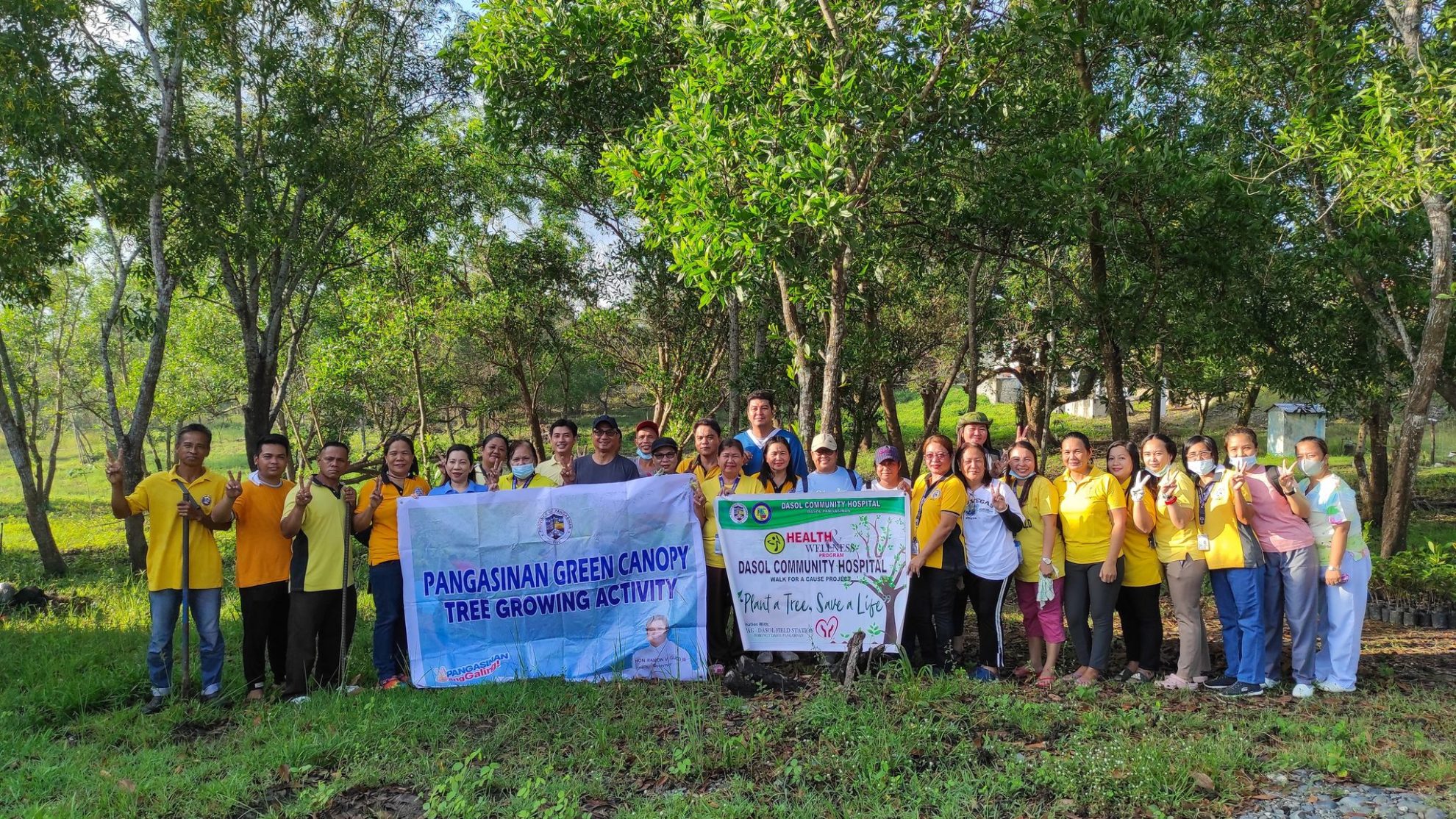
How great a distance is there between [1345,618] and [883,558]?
112 inches

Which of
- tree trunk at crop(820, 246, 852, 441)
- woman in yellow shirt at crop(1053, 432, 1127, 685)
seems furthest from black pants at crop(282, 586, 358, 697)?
woman in yellow shirt at crop(1053, 432, 1127, 685)

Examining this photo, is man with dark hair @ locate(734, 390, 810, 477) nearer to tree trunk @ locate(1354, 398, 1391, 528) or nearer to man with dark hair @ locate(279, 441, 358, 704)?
man with dark hair @ locate(279, 441, 358, 704)

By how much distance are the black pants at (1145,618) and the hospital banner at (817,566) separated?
5.00 feet

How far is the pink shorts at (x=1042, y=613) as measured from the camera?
5715 millimetres

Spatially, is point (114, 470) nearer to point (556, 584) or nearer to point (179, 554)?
point (179, 554)

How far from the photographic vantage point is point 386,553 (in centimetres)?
577

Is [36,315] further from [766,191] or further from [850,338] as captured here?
[766,191]

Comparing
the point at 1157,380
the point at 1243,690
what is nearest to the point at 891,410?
the point at 1157,380

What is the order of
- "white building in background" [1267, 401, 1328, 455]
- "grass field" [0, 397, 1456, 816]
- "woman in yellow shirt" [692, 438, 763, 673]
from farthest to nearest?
"white building in background" [1267, 401, 1328, 455]
"woman in yellow shirt" [692, 438, 763, 673]
"grass field" [0, 397, 1456, 816]

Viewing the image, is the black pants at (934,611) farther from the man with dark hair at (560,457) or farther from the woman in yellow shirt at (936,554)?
the man with dark hair at (560,457)

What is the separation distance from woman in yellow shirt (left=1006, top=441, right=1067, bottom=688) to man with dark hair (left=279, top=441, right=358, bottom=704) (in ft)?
14.7

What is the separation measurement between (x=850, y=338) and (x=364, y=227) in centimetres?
781

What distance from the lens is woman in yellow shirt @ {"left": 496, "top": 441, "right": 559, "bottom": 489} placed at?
6.38m

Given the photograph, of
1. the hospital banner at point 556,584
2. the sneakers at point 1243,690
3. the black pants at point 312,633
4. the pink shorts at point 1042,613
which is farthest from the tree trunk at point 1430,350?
the black pants at point 312,633
